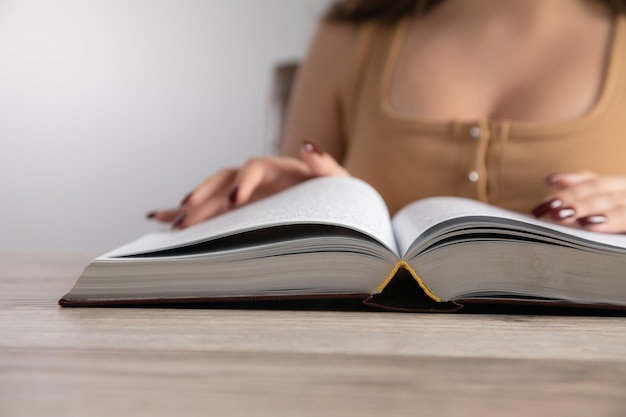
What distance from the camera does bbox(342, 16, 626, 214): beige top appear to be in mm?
1104

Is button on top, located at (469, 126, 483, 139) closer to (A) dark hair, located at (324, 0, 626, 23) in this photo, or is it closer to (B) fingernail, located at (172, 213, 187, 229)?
(A) dark hair, located at (324, 0, 626, 23)

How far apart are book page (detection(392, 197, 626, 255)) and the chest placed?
55 centimetres

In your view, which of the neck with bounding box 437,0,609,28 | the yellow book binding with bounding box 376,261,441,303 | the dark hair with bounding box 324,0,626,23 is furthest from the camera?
the dark hair with bounding box 324,0,626,23

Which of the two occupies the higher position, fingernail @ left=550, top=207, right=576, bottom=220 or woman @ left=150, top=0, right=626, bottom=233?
woman @ left=150, top=0, right=626, bottom=233

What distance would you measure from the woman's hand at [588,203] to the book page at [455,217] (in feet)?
0.08

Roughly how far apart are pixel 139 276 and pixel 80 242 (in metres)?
2.56

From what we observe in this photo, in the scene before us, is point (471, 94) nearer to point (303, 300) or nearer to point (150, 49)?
point (303, 300)

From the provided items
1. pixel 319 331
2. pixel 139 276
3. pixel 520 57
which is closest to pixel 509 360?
pixel 319 331

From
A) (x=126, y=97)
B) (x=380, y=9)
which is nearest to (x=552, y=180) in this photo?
(x=380, y=9)

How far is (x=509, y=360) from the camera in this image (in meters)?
0.37

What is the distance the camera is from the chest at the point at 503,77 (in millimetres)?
1141

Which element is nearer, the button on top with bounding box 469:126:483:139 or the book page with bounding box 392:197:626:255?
the book page with bounding box 392:197:626:255

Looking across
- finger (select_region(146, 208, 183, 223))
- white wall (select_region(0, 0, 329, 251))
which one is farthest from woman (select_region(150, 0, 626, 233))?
white wall (select_region(0, 0, 329, 251))

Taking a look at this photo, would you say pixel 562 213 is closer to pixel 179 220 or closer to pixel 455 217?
pixel 455 217
